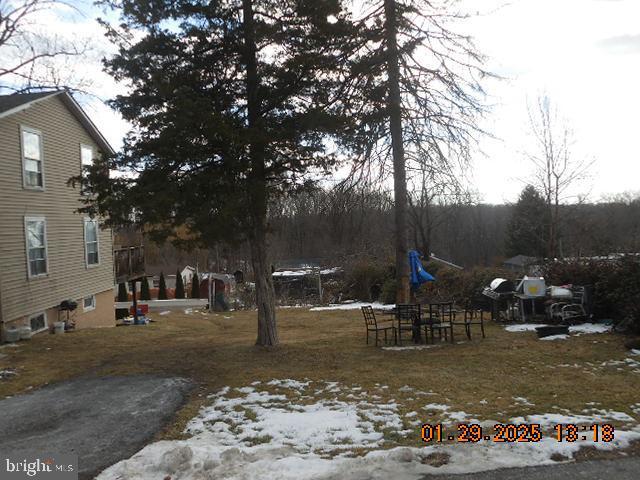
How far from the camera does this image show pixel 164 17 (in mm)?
8578

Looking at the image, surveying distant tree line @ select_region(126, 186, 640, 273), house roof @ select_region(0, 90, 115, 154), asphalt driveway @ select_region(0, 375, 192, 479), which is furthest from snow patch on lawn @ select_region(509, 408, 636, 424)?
house roof @ select_region(0, 90, 115, 154)

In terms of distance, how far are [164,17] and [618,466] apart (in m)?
8.99

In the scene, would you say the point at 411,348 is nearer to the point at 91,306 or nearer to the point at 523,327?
the point at 523,327

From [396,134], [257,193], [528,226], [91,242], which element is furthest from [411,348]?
[528,226]

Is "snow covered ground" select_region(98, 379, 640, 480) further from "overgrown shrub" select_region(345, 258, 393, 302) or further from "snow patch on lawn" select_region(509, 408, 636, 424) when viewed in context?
"overgrown shrub" select_region(345, 258, 393, 302)

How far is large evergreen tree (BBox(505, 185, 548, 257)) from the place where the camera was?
2981 cm

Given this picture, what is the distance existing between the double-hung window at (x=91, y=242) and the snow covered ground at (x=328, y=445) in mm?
12666

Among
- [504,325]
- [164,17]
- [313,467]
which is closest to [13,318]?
[164,17]

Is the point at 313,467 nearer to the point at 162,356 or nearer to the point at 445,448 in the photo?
the point at 445,448

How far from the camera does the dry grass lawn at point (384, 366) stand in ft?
19.4
